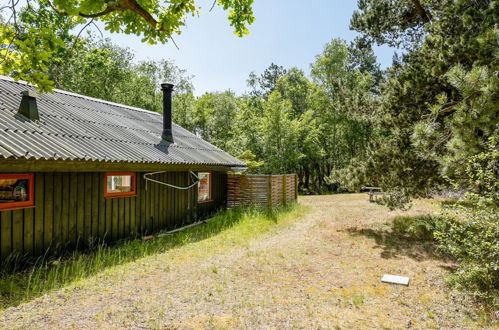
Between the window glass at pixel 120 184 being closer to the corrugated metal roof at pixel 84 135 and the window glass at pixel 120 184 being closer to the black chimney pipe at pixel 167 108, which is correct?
the corrugated metal roof at pixel 84 135

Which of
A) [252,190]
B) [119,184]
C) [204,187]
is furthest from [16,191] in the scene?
[252,190]

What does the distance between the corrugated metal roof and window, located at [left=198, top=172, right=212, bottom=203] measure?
2.23 ft

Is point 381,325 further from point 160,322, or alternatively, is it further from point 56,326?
point 56,326

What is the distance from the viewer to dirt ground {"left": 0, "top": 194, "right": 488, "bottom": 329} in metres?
3.54

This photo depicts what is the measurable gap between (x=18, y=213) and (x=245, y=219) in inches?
227

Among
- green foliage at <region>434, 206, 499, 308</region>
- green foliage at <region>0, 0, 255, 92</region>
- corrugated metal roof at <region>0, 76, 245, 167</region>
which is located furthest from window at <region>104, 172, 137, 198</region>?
green foliage at <region>434, 206, 499, 308</region>

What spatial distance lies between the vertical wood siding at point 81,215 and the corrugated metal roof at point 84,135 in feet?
1.99

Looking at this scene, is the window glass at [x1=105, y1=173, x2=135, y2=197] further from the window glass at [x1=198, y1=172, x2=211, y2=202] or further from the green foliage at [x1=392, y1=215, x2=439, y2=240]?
the green foliage at [x1=392, y1=215, x2=439, y2=240]

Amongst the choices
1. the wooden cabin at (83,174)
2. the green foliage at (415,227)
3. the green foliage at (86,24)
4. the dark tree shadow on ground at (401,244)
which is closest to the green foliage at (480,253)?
the dark tree shadow on ground at (401,244)

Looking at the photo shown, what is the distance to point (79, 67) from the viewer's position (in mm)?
19844

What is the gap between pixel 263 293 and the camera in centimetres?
438

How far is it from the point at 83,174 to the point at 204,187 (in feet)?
15.7

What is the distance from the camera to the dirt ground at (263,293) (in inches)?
139

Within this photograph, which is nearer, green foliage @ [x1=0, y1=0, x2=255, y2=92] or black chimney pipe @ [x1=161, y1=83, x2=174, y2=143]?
green foliage @ [x1=0, y1=0, x2=255, y2=92]
